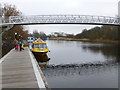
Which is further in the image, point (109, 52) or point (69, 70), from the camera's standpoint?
point (109, 52)

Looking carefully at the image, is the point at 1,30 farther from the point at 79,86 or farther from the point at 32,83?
the point at 32,83

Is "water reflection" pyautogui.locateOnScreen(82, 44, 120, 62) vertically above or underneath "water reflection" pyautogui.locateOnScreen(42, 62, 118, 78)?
underneath

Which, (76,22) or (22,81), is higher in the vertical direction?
(76,22)

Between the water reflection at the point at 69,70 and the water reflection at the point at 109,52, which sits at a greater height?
the water reflection at the point at 69,70

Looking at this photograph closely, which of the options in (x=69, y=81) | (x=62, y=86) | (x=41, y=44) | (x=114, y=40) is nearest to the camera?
(x=62, y=86)

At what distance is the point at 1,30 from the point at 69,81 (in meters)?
26.4

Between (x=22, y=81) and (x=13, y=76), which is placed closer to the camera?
(x=22, y=81)

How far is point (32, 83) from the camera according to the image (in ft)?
23.1

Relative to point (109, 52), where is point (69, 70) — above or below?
above

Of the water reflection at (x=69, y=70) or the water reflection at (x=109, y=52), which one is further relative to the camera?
the water reflection at (x=109, y=52)

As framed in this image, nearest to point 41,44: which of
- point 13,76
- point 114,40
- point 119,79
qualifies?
point 119,79

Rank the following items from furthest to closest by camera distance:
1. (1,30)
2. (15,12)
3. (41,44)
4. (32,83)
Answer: (15,12), (1,30), (41,44), (32,83)

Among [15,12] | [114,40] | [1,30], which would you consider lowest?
[114,40]

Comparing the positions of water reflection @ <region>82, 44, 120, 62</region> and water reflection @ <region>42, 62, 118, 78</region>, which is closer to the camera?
water reflection @ <region>42, 62, 118, 78</region>
